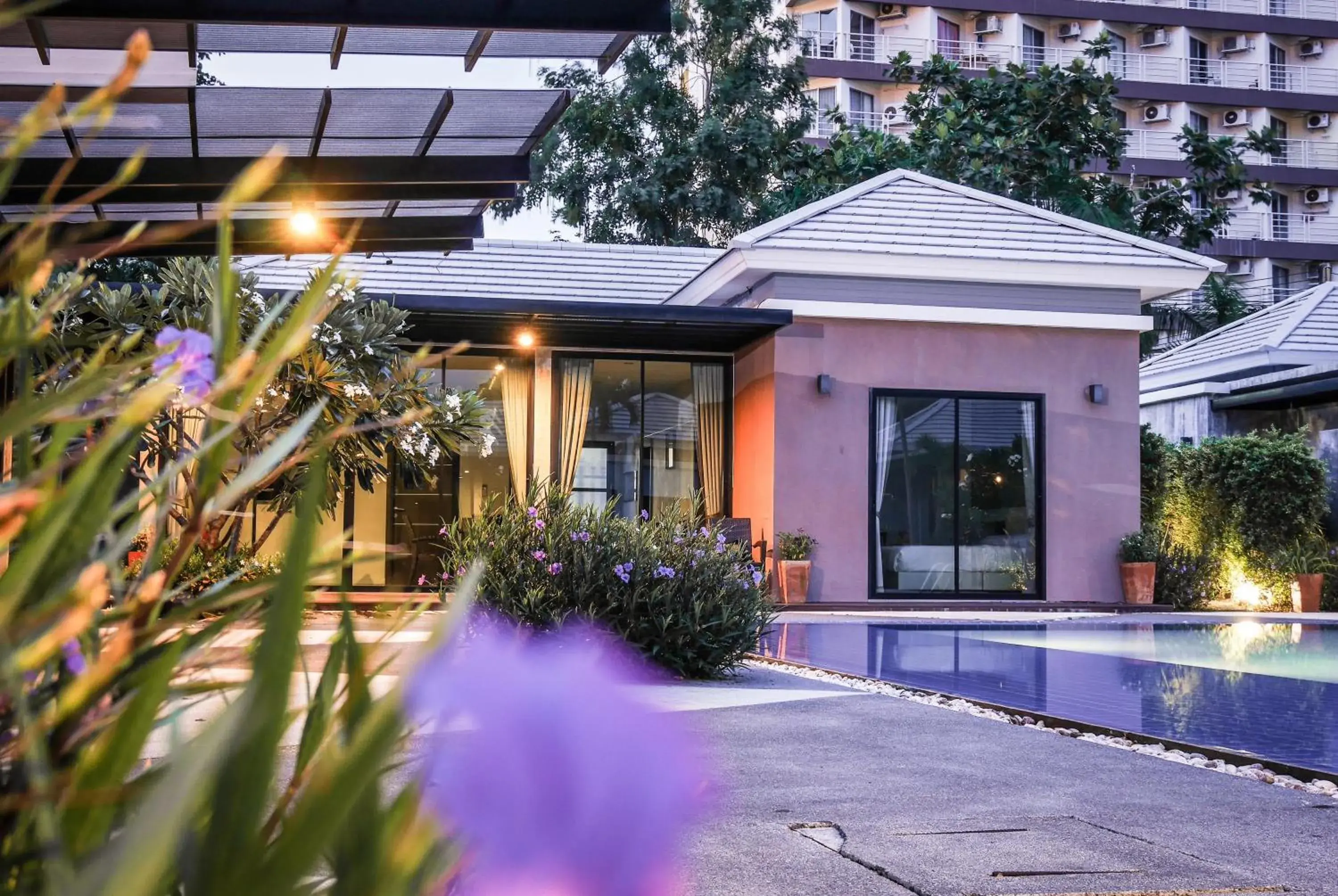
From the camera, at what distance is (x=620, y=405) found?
16.0m

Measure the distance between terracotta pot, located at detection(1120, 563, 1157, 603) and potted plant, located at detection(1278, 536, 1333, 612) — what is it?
205cm

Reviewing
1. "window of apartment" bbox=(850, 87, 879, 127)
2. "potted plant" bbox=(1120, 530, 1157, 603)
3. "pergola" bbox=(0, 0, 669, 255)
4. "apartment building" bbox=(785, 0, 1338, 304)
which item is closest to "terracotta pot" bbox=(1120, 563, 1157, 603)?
"potted plant" bbox=(1120, 530, 1157, 603)

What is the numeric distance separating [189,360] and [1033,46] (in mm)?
43306

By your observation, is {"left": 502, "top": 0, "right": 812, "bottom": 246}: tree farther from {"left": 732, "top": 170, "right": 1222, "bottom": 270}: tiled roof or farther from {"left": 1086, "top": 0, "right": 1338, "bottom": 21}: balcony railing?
{"left": 1086, "top": 0, "right": 1338, "bottom": 21}: balcony railing

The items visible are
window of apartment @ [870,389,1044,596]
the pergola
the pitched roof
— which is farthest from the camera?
the pitched roof

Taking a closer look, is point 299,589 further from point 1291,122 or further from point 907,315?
point 1291,122

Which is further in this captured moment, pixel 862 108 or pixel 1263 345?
pixel 862 108

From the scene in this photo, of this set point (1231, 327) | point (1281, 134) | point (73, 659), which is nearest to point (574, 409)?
point (1231, 327)

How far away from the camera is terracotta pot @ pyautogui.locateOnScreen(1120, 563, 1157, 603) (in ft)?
48.5

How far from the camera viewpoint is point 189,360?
0.78m

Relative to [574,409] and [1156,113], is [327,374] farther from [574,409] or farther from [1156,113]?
[1156,113]

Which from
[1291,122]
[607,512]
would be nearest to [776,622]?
[607,512]

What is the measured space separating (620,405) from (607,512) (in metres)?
8.18

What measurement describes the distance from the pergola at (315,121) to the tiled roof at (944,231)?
24.6ft
